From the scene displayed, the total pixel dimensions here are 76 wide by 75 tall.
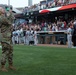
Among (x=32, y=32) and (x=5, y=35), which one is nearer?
(x=5, y=35)

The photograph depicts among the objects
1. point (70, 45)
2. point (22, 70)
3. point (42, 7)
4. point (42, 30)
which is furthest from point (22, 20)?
point (22, 70)

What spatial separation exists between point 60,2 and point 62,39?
699 cm

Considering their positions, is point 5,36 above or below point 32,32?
below

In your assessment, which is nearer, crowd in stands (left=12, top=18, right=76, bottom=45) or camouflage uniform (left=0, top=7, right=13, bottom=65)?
camouflage uniform (left=0, top=7, right=13, bottom=65)

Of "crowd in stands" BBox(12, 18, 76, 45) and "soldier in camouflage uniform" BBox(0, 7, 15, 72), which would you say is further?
"crowd in stands" BBox(12, 18, 76, 45)

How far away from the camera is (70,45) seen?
23.7 metres

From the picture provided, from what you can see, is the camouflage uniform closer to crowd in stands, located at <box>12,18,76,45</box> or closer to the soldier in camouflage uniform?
the soldier in camouflage uniform

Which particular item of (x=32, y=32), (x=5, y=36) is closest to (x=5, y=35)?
(x=5, y=36)

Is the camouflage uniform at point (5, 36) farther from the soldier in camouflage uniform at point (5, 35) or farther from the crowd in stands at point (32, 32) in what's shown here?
the crowd in stands at point (32, 32)

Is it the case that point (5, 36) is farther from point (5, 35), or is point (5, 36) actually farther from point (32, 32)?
point (32, 32)

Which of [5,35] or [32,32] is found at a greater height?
[32,32]

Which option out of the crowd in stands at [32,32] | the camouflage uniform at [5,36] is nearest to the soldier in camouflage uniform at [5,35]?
the camouflage uniform at [5,36]

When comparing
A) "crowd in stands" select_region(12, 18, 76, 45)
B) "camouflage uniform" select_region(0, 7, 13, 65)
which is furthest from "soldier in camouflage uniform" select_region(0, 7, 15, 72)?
"crowd in stands" select_region(12, 18, 76, 45)

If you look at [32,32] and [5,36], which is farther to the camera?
[32,32]
